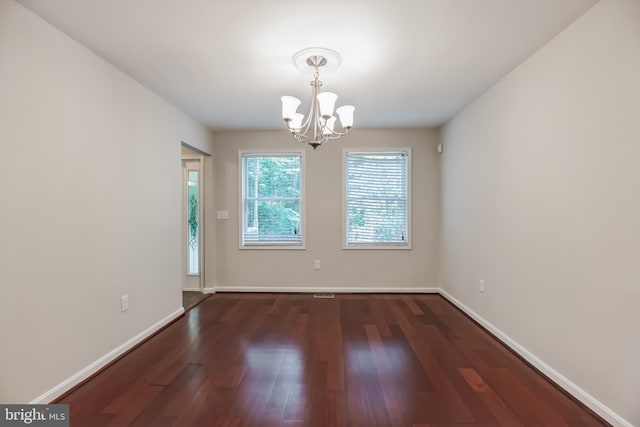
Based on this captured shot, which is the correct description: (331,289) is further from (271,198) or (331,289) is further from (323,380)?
(323,380)

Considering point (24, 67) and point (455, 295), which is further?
point (455, 295)

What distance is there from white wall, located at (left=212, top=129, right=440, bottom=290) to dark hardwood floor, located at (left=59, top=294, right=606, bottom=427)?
47.1 inches

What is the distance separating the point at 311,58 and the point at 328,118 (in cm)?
51

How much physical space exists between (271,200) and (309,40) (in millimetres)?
2798

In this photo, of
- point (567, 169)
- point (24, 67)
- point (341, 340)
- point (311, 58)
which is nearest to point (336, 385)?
point (341, 340)

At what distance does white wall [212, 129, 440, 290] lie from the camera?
459 cm

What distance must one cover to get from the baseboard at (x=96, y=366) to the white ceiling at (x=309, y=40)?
233cm

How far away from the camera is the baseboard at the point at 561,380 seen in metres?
1.72

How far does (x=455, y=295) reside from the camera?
3.99 m

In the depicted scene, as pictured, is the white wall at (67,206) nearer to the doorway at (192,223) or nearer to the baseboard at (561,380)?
the doorway at (192,223)

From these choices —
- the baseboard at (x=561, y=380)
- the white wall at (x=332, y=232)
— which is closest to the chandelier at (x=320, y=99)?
the white wall at (x=332, y=232)

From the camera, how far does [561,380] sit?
2.09 meters

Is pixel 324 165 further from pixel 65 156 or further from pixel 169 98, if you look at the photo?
pixel 65 156

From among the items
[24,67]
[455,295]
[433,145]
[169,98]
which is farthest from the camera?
[433,145]
